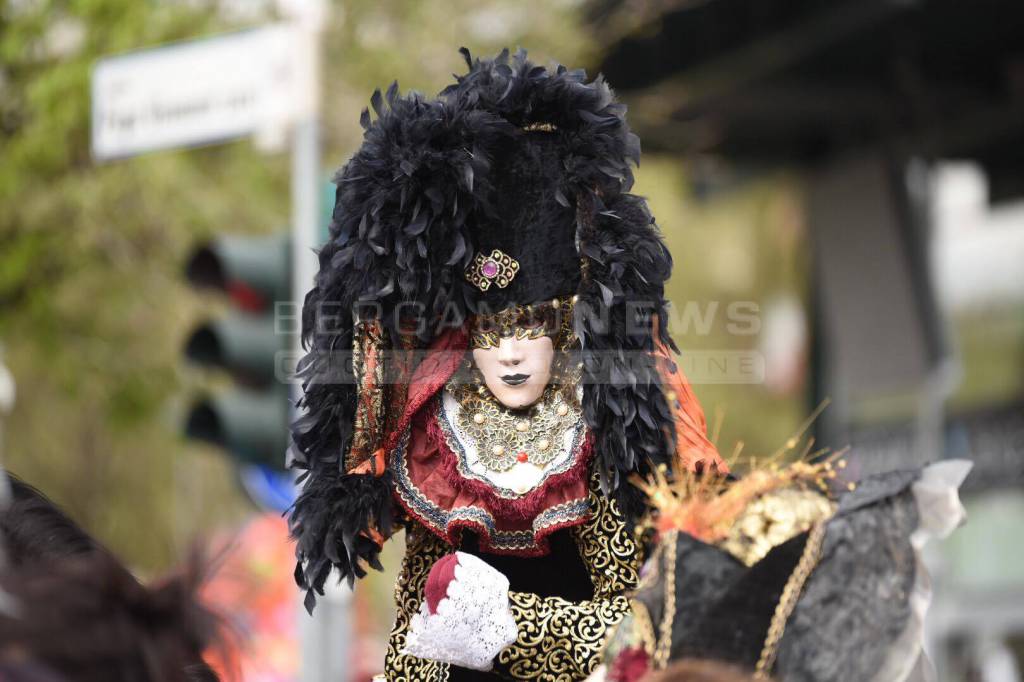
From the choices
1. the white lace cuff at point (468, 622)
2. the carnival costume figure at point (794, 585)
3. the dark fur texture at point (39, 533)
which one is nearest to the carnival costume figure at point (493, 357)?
the white lace cuff at point (468, 622)

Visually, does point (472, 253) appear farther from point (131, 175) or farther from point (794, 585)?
point (131, 175)

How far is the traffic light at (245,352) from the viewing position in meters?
6.00

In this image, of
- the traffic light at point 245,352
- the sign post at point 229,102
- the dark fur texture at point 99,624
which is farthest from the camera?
the sign post at point 229,102

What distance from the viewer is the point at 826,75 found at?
13.4 m

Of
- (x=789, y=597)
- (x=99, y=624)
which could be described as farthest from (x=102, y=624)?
(x=789, y=597)

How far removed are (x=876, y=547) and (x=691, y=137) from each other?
1166 centimetres

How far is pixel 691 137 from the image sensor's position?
13938mm

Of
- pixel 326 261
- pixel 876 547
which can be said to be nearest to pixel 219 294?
pixel 326 261

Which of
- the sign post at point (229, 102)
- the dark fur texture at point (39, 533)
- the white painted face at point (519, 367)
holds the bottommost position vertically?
the dark fur texture at point (39, 533)

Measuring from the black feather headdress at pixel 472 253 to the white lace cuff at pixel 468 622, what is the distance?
0.32 meters

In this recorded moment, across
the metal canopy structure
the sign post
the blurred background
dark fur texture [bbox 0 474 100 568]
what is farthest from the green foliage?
dark fur texture [bbox 0 474 100 568]

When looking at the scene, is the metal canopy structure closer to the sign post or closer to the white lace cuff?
the sign post

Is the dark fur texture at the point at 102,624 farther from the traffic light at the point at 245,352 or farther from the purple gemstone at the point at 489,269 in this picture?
the traffic light at the point at 245,352

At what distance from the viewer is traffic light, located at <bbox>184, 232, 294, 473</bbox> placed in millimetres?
6004
